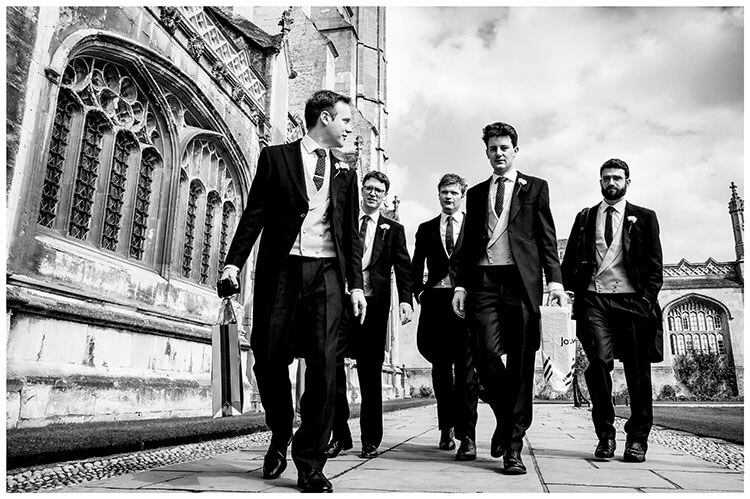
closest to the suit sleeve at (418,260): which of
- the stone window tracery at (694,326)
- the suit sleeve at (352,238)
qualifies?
the suit sleeve at (352,238)

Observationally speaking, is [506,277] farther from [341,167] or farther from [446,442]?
[446,442]

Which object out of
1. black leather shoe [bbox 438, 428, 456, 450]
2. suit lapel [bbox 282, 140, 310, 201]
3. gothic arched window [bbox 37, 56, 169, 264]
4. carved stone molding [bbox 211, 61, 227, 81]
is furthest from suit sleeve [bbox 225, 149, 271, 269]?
carved stone molding [bbox 211, 61, 227, 81]

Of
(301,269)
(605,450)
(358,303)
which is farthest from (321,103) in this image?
(605,450)

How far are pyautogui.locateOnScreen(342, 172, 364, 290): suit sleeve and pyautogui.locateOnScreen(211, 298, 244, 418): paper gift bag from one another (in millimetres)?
638

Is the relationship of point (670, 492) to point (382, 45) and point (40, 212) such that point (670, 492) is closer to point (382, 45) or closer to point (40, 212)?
point (40, 212)

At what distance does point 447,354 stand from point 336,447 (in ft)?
3.51

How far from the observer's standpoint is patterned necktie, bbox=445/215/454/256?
451cm

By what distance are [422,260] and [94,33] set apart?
532cm

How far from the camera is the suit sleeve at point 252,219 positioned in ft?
9.66

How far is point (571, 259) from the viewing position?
167 inches

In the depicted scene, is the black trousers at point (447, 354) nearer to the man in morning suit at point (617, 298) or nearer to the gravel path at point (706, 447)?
the man in morning suit at point (617, 298)

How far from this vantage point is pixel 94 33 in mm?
7094

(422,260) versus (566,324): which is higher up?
(422,260)

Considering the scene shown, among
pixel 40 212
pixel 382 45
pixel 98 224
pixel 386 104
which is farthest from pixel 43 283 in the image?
pixel 382 45
